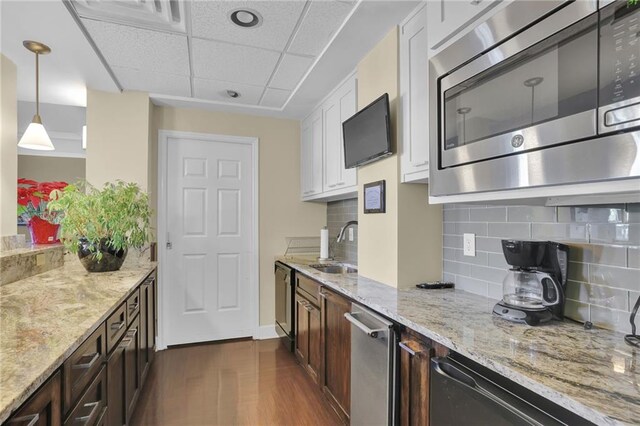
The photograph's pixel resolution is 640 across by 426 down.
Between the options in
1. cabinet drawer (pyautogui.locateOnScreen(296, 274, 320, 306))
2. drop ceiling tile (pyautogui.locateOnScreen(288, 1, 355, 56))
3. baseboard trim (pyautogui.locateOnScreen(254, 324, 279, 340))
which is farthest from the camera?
baseboard trim (pyautogui.locateOnScreen(254, 324, 279, 340))

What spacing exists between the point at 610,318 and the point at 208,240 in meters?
3.35

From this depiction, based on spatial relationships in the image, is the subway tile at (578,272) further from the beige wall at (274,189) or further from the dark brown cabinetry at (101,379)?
the beige wall at (274,189)

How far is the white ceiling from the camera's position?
6.34 ft

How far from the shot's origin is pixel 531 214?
1.54 m

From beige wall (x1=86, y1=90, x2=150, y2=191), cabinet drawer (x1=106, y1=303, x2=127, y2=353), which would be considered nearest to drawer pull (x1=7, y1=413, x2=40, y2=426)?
cabinet drawer (x1=106, y1=303, x2=127, y2=353)

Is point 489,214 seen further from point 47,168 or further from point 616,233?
point 47,168

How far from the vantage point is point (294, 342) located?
3098 millimetres

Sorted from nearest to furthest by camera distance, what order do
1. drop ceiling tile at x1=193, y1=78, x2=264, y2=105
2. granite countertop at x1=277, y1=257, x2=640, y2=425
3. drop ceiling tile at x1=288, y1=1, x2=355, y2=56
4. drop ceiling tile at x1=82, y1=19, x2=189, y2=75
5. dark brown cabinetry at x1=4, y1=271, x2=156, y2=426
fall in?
granite countertop at x1=277, y1=257, x2=640, y2=425 < dark brown cabinetry at x1=4, y1=271, x2=156, y2=426 < drop ceiling tile at x1=288, y1=1, x2=355, y2=56 < drop ceiling tile at x1=82, y1=19, x2=189, y2=75 < drop ceiling tile at x1=193, y1=78, x2=264, y2=105

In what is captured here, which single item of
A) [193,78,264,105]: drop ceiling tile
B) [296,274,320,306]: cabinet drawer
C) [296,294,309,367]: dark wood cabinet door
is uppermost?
[193,78,264,105]: drop ceiling tile

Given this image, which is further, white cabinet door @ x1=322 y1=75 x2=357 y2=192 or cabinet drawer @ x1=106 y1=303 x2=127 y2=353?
white cabinet door @ x1=322 y1=75 x2=357 y2=192

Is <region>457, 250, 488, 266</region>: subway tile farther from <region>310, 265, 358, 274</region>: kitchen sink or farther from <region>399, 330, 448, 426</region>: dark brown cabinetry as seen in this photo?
<region>310, 265, 358, 274</region>: kitchen sink

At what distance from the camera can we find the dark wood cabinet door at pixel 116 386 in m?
1.58

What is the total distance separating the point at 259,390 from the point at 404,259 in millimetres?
1572

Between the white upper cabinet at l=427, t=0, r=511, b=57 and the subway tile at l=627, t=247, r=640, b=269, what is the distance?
949 mm
